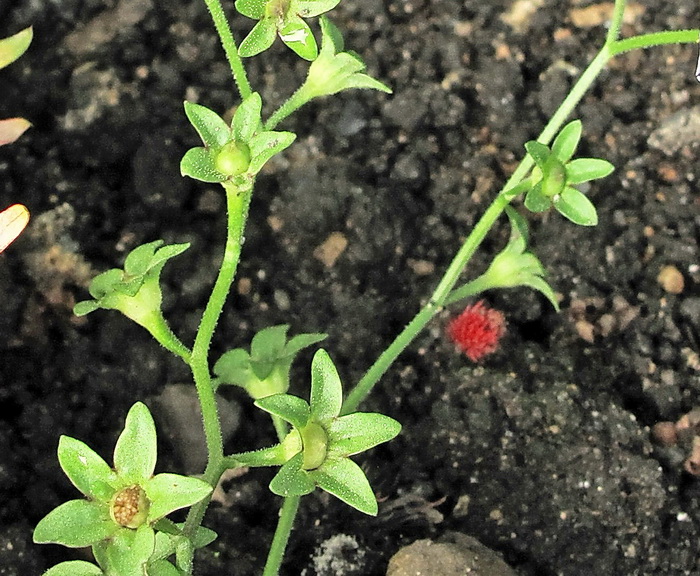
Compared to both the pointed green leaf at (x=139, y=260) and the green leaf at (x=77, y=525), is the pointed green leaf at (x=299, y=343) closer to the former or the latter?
the pointed green leaf at (x=139, y=260)

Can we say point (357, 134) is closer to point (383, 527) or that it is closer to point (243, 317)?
point (243, 317)

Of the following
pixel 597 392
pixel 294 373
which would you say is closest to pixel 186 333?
pixel 294 373

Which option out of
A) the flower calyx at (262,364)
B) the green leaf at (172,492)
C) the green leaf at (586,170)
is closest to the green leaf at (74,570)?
the green leaf at (172,492)

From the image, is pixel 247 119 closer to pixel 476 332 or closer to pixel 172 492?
pixel 172 492

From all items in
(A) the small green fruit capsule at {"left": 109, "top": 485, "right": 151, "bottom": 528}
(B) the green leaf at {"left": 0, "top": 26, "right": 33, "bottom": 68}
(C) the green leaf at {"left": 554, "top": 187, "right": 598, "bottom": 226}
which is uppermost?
(B) the green leaf at {"left": 0, "top": 26, "right": 33, "bottom": 68}

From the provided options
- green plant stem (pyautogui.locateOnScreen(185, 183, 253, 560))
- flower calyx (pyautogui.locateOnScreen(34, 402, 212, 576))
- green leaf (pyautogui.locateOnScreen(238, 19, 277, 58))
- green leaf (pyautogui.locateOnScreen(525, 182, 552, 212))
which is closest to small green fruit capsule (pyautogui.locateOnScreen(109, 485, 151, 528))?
flower calyx (pyautogui.locateOnScreen(34, 402, 212, 576))

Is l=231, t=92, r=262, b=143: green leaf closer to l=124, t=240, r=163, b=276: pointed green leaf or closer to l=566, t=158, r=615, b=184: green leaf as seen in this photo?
l=124, t=240, r=163, b=276: pointed green leaf

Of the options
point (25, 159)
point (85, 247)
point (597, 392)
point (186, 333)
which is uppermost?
point (25, 159)
